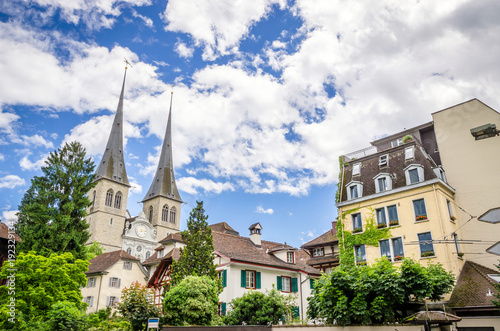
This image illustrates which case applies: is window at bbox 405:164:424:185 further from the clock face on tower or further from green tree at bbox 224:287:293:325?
the clock face on tower

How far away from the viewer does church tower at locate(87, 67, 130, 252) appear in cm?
8819

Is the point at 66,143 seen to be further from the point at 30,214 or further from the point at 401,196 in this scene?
the point at 401,196

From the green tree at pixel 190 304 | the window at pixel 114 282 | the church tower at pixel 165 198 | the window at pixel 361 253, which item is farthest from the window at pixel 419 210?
the church tower at pixel 165 198

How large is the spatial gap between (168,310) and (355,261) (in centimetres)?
1407

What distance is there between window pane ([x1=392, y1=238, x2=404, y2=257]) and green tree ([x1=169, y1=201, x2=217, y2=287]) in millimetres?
12780

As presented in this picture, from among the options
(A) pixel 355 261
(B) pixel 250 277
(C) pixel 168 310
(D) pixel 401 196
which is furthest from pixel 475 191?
(C) pixel 168 310

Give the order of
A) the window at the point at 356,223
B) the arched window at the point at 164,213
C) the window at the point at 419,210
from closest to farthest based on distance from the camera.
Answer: the window at the point at 419,210, the window at the point at 356,223, the arched window at the point at 164,213

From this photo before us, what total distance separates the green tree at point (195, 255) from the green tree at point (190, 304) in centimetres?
305

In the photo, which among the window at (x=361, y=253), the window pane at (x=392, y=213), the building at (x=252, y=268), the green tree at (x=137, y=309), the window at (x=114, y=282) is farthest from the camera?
the window at (x=114, y=282)

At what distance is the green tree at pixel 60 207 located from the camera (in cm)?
2622

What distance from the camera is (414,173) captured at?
27219 mm

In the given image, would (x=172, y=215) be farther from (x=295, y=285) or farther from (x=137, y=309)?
(x=137, y=309)

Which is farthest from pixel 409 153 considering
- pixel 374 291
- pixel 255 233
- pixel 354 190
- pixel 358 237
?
pixel 255 233

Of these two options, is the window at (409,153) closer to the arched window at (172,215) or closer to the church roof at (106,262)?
the church roof at (106,262)
